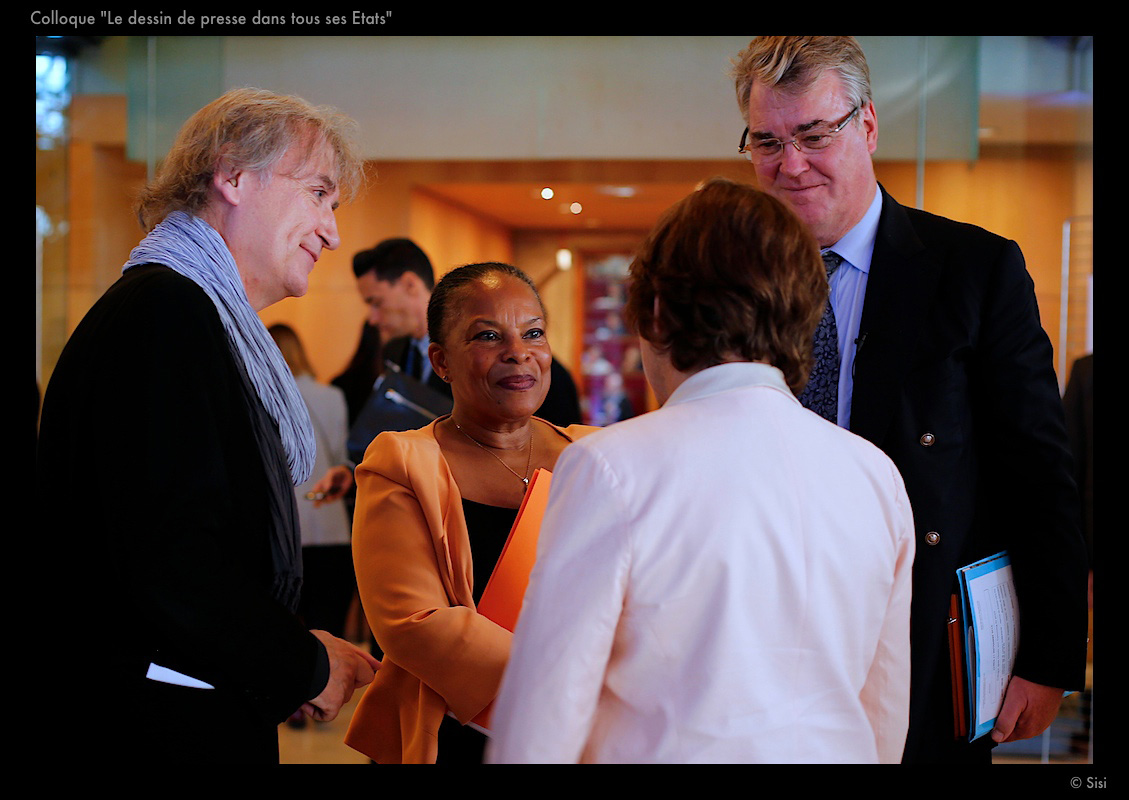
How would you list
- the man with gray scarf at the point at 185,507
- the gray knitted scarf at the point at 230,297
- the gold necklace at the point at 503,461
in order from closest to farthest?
1. the man with gray scarf at the point at 185,507
2. the gray knitted scarf at the point at 230,297
3. the gold necklace at the point at 503,461

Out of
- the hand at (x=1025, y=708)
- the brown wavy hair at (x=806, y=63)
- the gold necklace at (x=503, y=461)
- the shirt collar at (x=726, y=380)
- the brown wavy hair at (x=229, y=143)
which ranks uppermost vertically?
the brown wavy hair at (x=806, y=63)

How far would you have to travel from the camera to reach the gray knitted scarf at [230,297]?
1.55m

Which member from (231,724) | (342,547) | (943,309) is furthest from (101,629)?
(342,547)

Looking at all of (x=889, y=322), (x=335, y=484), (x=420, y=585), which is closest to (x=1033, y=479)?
(x=889, y=322)

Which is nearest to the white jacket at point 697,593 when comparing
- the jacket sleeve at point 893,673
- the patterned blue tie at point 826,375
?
the jacket sleeve at point 893,673

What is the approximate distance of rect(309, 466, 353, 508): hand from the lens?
14.3 ft

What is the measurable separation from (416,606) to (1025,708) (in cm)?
108

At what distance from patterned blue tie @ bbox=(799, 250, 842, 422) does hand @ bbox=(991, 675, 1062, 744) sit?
0.56m

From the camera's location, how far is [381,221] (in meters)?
A: 6.79

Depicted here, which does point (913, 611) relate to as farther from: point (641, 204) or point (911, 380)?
point (641, 204)

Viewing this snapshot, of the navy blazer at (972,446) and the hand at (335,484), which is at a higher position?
the navy blazer at (972,446)

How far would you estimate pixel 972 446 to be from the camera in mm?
1801

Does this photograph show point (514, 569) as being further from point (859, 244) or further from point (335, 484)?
point (335, 484)

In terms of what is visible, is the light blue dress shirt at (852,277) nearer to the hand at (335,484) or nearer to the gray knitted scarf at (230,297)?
the gray knitted scarf at (230,297)
